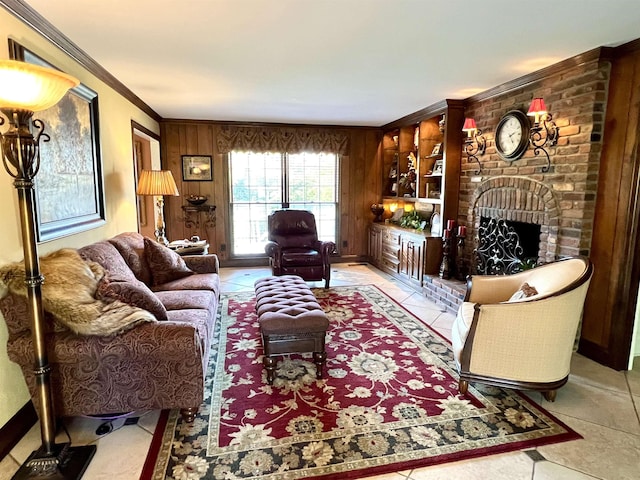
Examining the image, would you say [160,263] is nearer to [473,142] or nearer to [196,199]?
[196,199]

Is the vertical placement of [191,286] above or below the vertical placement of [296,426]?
above

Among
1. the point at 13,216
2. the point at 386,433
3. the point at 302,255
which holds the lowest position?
the point at 386,433

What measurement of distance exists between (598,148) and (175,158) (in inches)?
214

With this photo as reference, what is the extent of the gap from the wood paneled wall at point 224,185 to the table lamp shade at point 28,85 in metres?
4.48

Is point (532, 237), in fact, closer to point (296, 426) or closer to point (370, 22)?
point (370, 22)

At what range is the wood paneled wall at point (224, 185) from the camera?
598 centimetres

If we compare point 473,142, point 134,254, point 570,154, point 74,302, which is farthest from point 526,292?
point 134,254

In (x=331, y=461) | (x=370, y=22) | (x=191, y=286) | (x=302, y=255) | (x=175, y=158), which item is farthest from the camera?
(x=175, y=158)

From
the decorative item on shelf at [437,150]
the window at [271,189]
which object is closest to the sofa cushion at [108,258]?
the window at [271,189]

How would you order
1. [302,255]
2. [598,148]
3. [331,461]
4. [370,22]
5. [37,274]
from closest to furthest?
[37,274], [331,461], [370,22], [598,148], [302,255]

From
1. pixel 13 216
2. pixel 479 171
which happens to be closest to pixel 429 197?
pixel 479 171

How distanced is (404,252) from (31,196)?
14.6ft

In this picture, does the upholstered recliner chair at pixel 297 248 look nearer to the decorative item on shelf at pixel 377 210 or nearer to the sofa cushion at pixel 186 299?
the decorative item on shelf at pixel 377 210

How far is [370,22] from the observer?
2.35 meters
